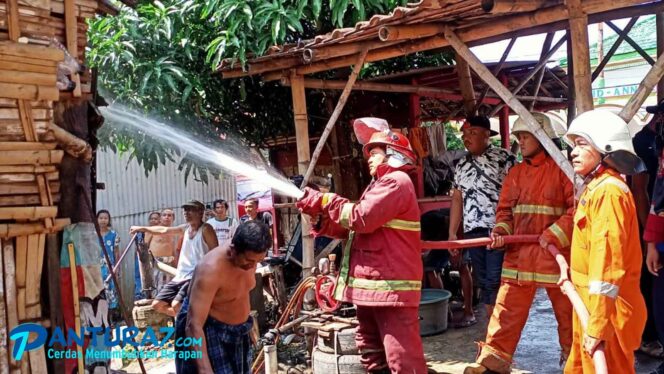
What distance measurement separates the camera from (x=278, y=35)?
627 centimetres

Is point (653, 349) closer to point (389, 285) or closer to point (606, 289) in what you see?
point (606, 289)

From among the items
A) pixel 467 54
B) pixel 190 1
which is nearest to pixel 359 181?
pixel 190 1

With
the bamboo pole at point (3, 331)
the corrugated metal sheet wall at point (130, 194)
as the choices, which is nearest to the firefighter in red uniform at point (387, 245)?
the bamboo pole at point (3, 331)

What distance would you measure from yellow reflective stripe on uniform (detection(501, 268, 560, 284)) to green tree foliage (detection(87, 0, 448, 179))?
122 inches

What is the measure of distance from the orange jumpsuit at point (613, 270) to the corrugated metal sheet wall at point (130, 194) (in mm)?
8942

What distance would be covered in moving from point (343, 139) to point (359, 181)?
0.66 m

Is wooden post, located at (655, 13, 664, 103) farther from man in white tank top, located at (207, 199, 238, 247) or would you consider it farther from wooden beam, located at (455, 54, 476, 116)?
man in white tank top, located at (207, 199, 238, 247)

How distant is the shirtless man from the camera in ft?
11.3

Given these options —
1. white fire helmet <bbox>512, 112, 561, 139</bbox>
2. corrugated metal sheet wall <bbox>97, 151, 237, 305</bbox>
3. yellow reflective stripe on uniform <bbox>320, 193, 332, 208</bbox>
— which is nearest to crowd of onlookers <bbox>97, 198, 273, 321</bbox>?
corrugated metal sheet wall <bbox>97, 151, 237, 305</bbox>

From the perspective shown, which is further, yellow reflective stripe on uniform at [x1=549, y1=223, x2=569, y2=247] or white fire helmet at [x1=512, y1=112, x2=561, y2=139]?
white fire helmet at [x1=512, y1=112, x2=561, y2=139]

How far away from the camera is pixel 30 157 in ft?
9.75

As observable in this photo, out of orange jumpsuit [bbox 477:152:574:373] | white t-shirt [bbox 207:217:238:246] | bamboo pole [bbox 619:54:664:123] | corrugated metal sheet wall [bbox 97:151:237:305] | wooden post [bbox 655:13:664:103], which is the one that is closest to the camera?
bamboo pole [bbox 619:54:664:123]

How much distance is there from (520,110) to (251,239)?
7.60 ft

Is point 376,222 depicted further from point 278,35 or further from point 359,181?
point 359,181
